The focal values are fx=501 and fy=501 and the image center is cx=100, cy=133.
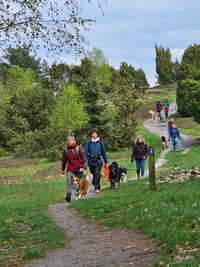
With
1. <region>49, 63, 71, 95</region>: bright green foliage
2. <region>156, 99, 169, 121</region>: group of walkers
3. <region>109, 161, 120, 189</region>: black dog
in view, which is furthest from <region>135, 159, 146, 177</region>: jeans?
<region>49, 63, 71, 95</region>: bright green foliage

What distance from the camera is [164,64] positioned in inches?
4385

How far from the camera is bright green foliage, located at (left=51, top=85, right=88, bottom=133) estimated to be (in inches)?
1971

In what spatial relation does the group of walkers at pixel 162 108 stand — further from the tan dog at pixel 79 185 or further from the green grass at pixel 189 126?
the tan dog at pixel 79 185

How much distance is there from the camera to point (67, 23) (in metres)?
10.8

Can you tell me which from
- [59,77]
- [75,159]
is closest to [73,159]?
[75,159]

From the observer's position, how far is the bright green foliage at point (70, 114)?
1971 inches

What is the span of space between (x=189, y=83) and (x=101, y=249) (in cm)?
3498

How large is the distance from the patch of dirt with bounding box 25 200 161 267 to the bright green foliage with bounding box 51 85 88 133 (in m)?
37.4

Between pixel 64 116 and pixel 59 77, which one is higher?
pixel 59 77

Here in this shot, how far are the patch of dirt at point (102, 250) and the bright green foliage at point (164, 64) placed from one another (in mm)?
101194

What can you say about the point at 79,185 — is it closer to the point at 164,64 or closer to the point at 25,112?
the point at 25,112

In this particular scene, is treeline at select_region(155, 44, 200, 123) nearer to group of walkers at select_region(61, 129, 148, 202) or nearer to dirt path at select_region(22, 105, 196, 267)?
group of walkers at select_region(61, 129, 148, 202)

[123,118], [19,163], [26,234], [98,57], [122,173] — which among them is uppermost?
[98,57]

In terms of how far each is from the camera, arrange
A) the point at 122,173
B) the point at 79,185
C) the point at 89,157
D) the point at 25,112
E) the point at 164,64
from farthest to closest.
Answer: the point at 164,64, the point at 25,112, the point at 122,173, the point at 89,157, the point at 79,185
